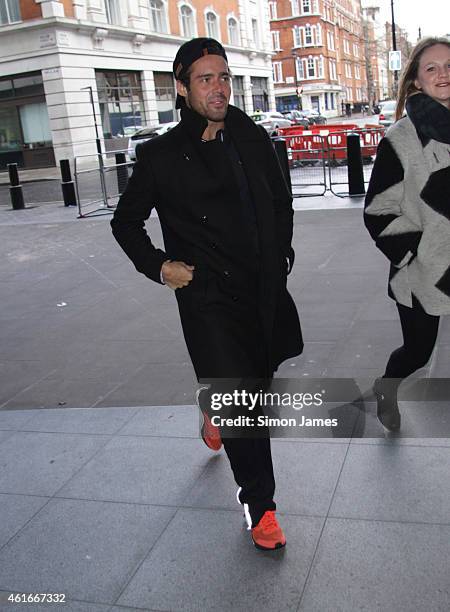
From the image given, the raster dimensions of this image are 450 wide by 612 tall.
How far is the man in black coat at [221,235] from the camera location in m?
2.85

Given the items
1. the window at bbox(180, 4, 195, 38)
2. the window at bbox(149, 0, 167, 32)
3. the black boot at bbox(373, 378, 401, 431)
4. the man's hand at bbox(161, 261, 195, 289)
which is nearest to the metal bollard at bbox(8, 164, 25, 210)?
the black boot at bbox(373, 378, 401, 431)

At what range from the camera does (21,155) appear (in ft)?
109

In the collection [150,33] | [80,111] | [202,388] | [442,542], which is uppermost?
[150,33]

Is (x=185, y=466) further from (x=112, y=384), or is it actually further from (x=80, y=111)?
(x=80, y=111)

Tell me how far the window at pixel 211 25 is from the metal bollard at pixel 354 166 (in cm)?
3414

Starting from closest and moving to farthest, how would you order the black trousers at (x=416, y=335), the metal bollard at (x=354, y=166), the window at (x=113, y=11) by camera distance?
the black trousers at (x=416, y=335), the metal bollard at (x=354, y=166), the window at (x=113, y=11)

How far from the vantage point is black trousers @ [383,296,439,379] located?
3.28m

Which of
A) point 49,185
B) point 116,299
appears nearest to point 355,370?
point 116,299

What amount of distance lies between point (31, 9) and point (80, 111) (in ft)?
15.2

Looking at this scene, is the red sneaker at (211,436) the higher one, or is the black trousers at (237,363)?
the black trousers at (237,363)

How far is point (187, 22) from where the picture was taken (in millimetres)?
41969

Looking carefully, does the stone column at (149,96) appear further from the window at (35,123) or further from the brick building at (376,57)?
the brick building at (376,57)

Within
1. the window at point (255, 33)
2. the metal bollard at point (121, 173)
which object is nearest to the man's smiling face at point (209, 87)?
the metal bollard at point (121, 173)

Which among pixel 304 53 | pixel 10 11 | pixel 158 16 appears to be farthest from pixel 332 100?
pixel 10 11
